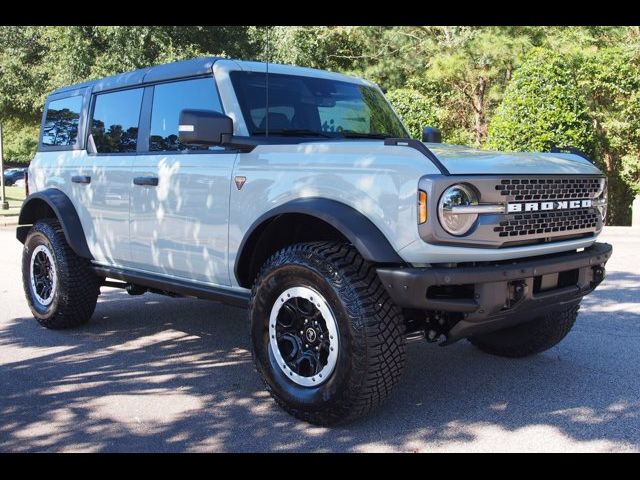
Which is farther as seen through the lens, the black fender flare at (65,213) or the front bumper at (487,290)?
the black fender flare at (65,213)

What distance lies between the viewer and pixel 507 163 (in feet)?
12.0

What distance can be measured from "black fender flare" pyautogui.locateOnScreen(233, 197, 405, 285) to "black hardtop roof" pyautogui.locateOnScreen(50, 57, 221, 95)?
1406 mm

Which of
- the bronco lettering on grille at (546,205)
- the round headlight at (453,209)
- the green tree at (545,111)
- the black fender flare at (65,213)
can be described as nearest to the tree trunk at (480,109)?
the green tree at (545,111)

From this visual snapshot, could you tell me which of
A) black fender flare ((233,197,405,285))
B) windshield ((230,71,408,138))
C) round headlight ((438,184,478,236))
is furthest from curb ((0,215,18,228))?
round headlight ((438,184,478,236))

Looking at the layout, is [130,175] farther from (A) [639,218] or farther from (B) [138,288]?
(A) [639,218]

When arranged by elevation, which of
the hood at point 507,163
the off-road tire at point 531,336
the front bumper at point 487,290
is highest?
the hood at point 507,163

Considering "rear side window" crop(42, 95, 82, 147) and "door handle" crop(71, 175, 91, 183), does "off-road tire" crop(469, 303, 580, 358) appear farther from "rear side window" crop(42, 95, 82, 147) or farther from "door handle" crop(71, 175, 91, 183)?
"rear side window" crop(42, 95, 82, 147)

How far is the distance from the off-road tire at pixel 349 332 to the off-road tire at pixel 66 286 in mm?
2598

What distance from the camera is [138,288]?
5.60 meters

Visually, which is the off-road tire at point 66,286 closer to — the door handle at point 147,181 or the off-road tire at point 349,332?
the door handle at point 147,181

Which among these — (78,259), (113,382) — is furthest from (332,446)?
(78,259)

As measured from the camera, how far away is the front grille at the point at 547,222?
3.55 metres

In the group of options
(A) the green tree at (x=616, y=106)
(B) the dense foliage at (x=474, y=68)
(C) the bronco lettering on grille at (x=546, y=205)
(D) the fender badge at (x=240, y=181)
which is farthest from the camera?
(A) the green tree at (x=616, y=106)

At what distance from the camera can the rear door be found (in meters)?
4.40
